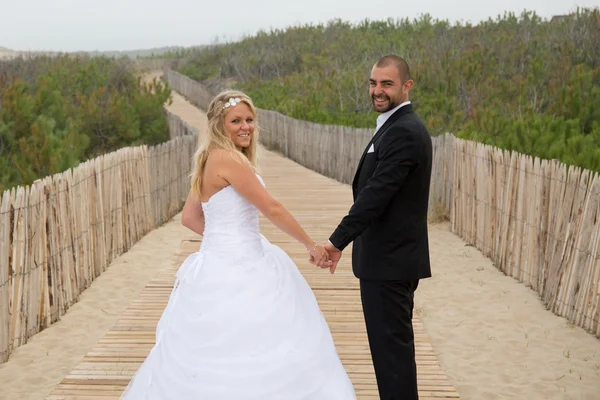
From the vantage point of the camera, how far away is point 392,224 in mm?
3234

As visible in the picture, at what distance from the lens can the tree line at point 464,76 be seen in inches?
438

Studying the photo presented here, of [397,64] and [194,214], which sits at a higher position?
[397,64]

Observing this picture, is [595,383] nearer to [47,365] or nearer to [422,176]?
[422,176]

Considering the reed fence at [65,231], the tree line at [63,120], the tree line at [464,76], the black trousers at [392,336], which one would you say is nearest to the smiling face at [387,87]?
the black trousers at [392,336]

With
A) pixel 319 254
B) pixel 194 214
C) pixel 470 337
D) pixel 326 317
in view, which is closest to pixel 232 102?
pixel 194 214

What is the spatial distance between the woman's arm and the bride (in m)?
0.16

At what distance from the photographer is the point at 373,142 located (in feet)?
10.8

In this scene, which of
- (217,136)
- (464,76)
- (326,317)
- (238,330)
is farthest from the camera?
(464,76)

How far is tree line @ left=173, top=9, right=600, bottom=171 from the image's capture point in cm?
1113

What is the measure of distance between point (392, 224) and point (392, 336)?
0.49 meters

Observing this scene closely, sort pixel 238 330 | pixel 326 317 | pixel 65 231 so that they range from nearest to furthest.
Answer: pixel 238 330 < pixel 326 317 < pixel 65 231

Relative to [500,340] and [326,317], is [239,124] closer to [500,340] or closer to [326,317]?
[326,317]

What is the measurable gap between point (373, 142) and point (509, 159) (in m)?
A: 4.48

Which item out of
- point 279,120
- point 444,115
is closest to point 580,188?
point 444,115
